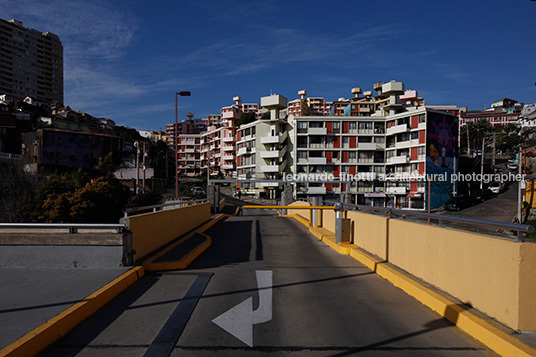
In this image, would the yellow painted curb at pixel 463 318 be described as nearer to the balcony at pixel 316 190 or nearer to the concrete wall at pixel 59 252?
the concrete wall at pixel 59 252

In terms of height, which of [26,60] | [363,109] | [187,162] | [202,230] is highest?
[26,60]

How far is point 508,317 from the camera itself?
4.39 m

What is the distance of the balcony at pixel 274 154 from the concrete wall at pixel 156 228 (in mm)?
53214

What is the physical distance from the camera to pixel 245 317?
209 inches

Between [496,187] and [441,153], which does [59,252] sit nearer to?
[441,153]

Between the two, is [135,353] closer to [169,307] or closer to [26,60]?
[169,307]

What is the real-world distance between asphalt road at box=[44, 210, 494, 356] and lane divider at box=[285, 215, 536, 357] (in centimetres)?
12

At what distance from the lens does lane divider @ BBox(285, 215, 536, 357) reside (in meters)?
4.00

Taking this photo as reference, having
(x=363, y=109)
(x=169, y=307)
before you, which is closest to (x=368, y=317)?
(x=169, y=307)

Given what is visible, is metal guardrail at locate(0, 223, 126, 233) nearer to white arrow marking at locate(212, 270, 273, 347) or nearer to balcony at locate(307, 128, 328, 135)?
white arrow marking at locate(212, 270, 273, 347)

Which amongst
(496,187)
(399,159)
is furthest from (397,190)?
(496,187)

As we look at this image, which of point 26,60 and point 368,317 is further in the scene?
point 26,60

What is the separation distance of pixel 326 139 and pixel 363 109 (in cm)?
4038

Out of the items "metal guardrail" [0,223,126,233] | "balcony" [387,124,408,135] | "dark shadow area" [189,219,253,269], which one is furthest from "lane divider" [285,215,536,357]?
"balcony" [387,124,408,135]
